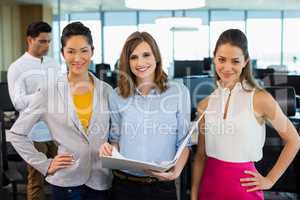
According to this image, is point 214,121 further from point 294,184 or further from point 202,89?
point 202,89

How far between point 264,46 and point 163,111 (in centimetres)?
1328

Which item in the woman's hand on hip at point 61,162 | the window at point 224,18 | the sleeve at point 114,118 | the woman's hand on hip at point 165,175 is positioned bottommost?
the woman's hand on hip at point 165,175

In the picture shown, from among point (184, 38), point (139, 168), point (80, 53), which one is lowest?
point (139, 168)

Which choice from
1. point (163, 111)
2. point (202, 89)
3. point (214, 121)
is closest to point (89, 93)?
point (163, 111)

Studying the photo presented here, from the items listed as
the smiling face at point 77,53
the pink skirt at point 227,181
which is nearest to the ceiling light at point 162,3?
the smiling face at point 77,53

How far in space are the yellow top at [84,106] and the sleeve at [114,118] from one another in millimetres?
99

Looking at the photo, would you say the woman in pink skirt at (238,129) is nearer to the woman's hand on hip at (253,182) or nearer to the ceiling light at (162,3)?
the woman's hand on hip at (253,182)

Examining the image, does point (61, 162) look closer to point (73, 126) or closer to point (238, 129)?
point (73, 126)

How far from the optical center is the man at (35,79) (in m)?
3.13

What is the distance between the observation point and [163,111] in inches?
76.7

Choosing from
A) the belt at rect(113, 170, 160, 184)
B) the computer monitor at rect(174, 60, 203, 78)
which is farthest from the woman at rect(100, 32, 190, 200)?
the computer monitor at rect(174, 60, 203, 78)

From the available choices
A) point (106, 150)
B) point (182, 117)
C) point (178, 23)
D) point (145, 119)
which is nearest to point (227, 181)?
point (182, 117)

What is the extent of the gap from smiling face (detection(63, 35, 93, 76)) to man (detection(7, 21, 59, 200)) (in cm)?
112

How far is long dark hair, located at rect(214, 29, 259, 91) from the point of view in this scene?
194cm
